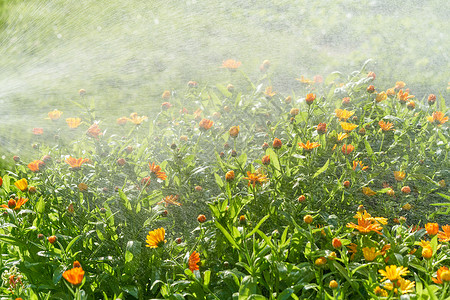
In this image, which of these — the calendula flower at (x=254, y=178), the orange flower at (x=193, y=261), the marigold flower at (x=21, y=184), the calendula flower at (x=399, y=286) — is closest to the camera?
the calendula flower at (x=399, y=286)

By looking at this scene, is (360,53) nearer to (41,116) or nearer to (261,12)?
(261,12)

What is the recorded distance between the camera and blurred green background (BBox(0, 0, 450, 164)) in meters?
5.43

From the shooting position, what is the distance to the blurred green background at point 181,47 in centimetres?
543

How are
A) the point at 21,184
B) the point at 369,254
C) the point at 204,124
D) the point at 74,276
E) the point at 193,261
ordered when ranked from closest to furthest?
the point at 74,276 → the point at 369,254 → the point at 193,261 → the point at 21,184 → the point at 204,124

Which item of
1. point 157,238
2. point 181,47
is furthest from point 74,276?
point 181,47

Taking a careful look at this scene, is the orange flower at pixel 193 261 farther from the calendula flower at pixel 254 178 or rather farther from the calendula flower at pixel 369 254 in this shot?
the calendula flower at pixel 369 254

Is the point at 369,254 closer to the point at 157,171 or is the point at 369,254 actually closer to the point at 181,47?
the point at 157,171

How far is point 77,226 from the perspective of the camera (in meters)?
2.31

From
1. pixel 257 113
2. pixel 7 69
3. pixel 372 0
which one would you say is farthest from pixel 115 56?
pixel 372 0

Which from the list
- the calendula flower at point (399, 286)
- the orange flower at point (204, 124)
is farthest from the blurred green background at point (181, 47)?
the calendula flower at point (399, 286)

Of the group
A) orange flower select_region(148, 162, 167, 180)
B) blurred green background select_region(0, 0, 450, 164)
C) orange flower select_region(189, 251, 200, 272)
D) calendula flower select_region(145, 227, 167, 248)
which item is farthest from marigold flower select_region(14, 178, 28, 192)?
blurred green background select_region(0, 0, 450, 164)

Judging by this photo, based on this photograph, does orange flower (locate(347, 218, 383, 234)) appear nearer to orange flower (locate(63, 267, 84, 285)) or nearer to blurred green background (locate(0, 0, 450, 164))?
orange flower (locate(63, 267, 84, 285))

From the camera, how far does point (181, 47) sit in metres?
7.32

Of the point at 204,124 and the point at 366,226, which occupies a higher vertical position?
the point at 204,124
